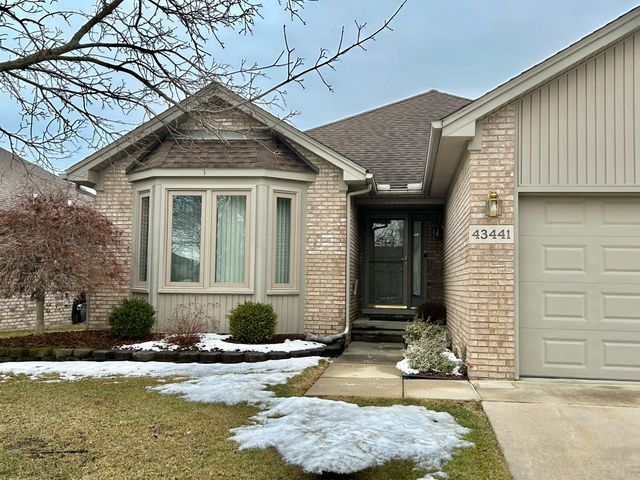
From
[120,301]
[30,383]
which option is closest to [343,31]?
[30,383]

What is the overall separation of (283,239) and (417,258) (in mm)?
3673

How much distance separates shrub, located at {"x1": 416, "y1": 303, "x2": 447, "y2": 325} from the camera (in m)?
9.92

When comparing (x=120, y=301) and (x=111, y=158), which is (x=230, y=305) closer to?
(x=120, y=301)

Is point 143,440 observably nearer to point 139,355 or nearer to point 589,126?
point 139,355

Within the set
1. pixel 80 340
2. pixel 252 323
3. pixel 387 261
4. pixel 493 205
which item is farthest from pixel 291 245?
pixel 493 205

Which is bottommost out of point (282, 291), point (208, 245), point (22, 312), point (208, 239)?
point (22, 312)

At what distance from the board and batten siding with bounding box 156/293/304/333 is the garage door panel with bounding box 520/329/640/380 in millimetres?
4092

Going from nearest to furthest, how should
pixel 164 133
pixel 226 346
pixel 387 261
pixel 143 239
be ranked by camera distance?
pixel 226 346
pixel 143 239
pixel 164 133
pixel 387 261

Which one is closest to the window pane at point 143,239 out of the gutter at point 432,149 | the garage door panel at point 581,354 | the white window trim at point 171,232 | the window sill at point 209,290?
the white window trim at point 171,232

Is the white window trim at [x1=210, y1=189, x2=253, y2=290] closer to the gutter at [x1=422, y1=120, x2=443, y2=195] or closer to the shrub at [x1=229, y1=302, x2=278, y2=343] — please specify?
the shrub at [x1=229, y1=302, x2=278, y2=343]

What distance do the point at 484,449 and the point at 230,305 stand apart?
5.76 m

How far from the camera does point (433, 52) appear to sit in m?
10.8

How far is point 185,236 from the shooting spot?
9.17m

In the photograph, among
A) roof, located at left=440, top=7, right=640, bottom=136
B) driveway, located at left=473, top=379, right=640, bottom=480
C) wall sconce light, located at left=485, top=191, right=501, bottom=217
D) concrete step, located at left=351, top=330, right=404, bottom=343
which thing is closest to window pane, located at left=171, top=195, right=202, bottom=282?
concrete step, located at left=351, top=330, right=404, bottom=343
